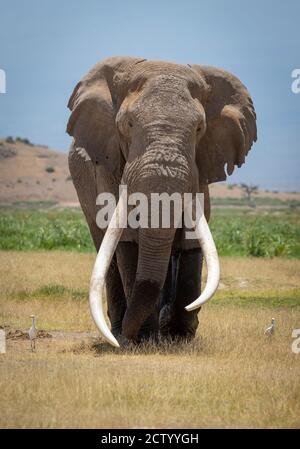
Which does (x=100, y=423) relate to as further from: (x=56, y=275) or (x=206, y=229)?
(x=56, y=275)

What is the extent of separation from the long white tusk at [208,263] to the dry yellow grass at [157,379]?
70cm

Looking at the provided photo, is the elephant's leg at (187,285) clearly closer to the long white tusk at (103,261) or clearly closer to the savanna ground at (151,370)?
the savanna ground at (151,370)

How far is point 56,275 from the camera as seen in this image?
821 inches

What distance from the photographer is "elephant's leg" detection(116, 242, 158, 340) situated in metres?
10.8

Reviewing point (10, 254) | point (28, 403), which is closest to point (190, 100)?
point (28, 403)

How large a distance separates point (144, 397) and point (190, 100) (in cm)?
349

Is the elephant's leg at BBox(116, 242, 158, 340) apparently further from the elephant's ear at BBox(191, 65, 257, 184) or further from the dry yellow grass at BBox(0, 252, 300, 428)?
the elephant's ear at BBox(191, 65, 257, 184)

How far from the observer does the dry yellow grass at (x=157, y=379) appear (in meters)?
7.62

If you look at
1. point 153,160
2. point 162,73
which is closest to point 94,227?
point 162,73

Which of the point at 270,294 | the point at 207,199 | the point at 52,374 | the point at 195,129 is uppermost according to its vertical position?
the point at 195,129

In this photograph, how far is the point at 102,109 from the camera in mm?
11141

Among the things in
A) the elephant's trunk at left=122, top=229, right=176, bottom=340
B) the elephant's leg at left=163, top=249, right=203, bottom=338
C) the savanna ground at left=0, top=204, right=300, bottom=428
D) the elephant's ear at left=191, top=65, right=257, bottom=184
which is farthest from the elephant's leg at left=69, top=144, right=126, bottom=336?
the elephant's trunk at left=122, top=229, right=176, bottom=340

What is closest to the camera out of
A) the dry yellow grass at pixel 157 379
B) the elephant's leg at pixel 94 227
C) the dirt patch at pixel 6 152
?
the dry yellow grass at pixel 157 379

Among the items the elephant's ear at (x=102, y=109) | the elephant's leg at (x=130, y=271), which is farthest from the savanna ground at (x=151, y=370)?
the elephant's ear at (x=102, y=109)
